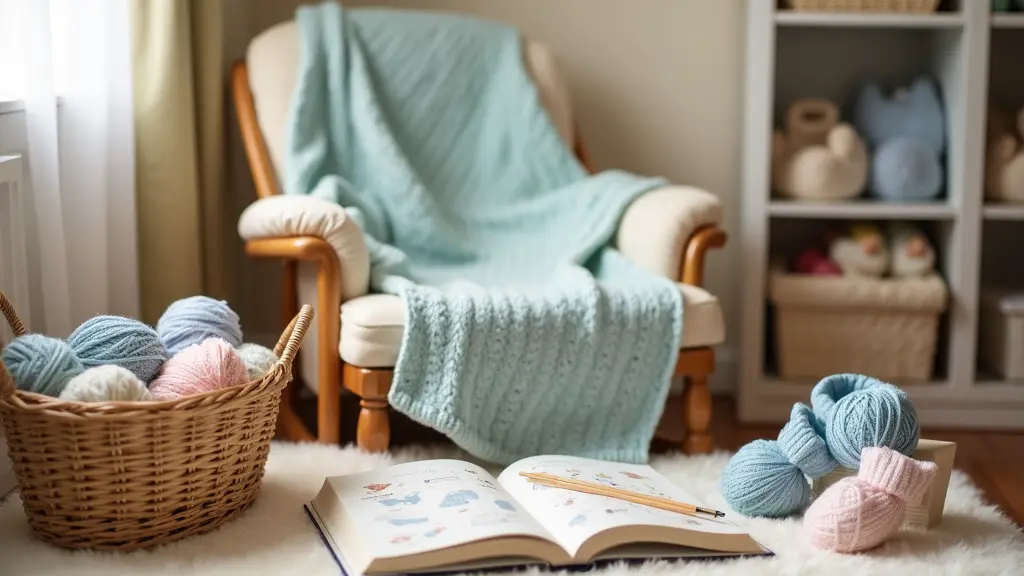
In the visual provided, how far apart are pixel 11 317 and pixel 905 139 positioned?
5.87 ft

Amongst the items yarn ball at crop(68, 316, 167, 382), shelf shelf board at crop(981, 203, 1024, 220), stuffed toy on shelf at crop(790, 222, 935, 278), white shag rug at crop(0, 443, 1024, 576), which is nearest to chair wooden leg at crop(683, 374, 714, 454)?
white shag rug at crop(0, 443, 1024, 576)

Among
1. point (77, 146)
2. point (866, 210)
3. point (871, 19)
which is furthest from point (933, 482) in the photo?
point (77, 146)

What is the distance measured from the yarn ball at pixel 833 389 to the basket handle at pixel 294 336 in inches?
Answer: 28.8

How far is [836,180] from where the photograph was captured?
8.02ft

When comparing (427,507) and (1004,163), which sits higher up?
(1004,163)

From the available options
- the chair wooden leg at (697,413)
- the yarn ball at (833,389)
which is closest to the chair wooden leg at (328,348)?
the chair wooden leg at (697,413)

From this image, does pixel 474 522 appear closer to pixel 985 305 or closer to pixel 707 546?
pixel 707 546

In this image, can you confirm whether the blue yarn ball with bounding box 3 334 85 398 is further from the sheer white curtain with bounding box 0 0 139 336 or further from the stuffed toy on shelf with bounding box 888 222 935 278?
the stuffed toy on shelf with bounding box 888 222 935 278

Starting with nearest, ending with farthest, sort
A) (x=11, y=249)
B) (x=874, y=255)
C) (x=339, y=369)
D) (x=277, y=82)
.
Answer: (x=11, y=249)
(x=339, y=369)
(x=277, y=82)
(x=874, y=255)

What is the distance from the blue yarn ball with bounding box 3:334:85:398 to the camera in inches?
58.0

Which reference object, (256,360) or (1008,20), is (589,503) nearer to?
(256,360)

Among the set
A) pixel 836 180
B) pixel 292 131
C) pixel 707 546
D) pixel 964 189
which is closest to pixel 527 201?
pixel 292 131

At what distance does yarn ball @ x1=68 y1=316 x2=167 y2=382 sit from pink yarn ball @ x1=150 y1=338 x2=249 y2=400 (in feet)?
0.09

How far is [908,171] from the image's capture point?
2432mm
